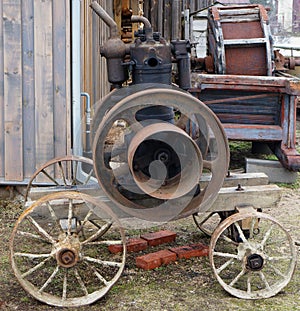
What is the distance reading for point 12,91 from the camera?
18.5 ft

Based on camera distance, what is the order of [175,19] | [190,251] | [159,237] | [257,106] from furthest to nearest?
[175,19]
[257,106]
[159,237]
[190,251]

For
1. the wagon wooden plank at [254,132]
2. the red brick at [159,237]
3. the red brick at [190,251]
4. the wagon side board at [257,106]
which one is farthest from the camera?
the wagon wooden plank at [254,132]

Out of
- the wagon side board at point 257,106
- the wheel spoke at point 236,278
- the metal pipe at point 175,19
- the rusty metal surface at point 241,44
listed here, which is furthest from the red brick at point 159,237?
the metal pipe at point 175,19

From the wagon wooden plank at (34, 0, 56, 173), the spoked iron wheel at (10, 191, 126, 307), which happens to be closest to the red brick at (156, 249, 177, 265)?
the spoked iron wheel at (10, 191, 126, 307)

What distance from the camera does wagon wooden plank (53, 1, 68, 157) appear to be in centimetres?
552

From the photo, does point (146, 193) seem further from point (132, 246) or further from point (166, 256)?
point (132, 246)

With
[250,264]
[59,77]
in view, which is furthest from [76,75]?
[250,264]

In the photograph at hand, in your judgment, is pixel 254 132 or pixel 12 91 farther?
pixel 254 132

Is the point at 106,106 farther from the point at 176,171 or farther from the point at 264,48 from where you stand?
the point at 264,48

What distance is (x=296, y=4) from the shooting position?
29.8 meters

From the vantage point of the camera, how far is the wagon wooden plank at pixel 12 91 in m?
5.55

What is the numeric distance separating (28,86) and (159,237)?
184 cm

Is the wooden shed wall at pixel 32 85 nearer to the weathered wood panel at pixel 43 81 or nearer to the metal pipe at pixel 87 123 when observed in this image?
the weathered wood panel at pixel 43 81

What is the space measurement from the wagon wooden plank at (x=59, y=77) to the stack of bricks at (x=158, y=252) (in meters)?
1.28
